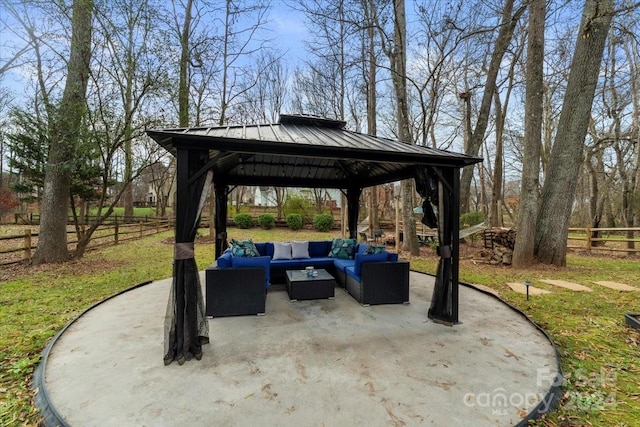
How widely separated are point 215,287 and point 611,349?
16.1 feet

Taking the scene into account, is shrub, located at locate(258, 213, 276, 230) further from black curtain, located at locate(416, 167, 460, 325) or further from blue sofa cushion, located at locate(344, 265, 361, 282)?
black curtain, located at locate(416, 167, 460, 325)

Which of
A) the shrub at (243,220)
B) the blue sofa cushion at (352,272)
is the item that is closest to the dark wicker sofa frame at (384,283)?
the blue sofa cushion at (352,272)

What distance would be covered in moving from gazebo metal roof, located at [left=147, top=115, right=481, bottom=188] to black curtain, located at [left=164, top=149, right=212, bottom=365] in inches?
8.2

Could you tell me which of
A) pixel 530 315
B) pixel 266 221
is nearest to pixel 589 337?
pixel 530 315

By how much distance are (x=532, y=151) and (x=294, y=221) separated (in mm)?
12139

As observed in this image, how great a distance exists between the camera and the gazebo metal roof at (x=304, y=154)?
3.12m

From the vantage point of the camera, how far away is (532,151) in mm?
7207

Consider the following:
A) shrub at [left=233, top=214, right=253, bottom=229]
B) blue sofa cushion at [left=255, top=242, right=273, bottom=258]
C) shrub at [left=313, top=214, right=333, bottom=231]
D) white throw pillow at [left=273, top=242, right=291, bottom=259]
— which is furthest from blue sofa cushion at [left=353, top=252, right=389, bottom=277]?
shrub at [left=233, top=214, right=253, bottom=229]

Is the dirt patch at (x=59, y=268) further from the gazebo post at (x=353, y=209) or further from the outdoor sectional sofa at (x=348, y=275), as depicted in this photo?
the gazebo post at (x=353, y=209)

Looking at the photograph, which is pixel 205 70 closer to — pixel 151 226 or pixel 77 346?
pixel 151 226

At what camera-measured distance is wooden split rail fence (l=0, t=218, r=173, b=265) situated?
6999 mm

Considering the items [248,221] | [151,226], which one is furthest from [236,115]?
[151,226]

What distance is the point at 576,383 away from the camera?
8.48ft

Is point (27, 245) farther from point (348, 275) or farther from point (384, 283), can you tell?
point (384, 283)
